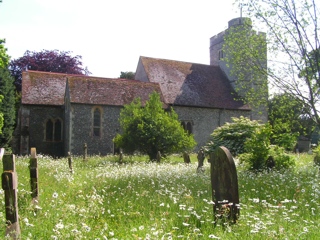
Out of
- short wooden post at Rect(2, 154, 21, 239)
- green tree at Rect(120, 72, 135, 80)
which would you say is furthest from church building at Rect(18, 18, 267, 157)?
short wooden post at Rect(2, 154, 21, 239)

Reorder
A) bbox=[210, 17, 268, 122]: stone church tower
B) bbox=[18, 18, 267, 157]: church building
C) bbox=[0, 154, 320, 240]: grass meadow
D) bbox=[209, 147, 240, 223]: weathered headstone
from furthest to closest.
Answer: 1. bbox=[210, 17, 268, 122]: stone church tower
2. bbox=[18, 18, 267, 157]: church building
3. bbox=[209, 147, 240, 223]: weathered headstone
4. bbox=[0, 154, 320, 240]: grass meadow

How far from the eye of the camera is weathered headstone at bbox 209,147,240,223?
15.9 feet

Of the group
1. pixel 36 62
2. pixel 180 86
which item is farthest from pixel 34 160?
pixel 36 62

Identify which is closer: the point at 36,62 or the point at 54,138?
the point at 54,138

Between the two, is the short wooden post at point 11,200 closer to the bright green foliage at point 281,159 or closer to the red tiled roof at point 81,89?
the bright green foliage at point 281,159

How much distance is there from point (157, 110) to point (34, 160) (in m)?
13.4

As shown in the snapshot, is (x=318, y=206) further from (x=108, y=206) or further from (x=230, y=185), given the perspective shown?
(x=108, y=206)

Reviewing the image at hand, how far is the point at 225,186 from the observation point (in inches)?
198

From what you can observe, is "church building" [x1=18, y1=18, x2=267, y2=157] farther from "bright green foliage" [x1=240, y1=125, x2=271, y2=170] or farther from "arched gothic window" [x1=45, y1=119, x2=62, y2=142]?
"bright green foliage" [x1=240, y1=125, x2=271, y2=170]

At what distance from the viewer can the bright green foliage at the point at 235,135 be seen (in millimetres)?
18031

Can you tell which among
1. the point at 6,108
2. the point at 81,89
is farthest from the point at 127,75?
the point at 6,108

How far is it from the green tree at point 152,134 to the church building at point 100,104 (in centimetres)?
491

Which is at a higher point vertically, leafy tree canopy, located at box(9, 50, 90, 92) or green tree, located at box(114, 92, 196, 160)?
leafy tree canopy, located at box(9, 50, 90, 92)

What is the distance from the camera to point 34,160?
6281 millimetres
